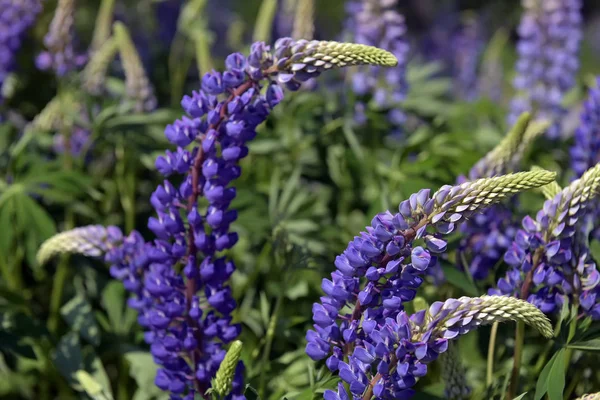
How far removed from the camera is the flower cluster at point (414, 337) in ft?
3.54

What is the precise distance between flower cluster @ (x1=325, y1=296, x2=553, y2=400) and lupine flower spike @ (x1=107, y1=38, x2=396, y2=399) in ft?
1.03

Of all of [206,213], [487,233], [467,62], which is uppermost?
[206,213]

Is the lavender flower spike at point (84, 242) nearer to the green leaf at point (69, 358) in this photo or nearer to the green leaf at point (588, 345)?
the green leaf at point (69, 358)

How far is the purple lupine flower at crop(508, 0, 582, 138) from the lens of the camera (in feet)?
9.12

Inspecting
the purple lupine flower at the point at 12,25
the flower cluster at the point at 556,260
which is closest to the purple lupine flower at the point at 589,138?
the flower cluster at the point at 556,260

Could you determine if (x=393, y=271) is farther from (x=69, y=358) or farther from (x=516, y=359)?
(x=69, y=358)

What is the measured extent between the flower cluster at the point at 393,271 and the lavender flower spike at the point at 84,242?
62 cm

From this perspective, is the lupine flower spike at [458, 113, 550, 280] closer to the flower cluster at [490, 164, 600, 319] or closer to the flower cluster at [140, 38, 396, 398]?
the flower cluster at [490, 164, 600, 319]

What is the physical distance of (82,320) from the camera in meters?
1.95

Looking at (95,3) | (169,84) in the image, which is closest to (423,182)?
(169,84)

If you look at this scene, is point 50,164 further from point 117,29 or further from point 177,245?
point 177,245

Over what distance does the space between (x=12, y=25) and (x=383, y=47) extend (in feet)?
4.20

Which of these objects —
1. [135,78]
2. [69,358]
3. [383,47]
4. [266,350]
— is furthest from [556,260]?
[135,78]

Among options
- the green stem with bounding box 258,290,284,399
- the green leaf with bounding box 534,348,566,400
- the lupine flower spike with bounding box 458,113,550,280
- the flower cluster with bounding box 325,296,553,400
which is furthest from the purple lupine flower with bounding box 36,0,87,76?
the green leaf with bounding box 534,348,566,400
